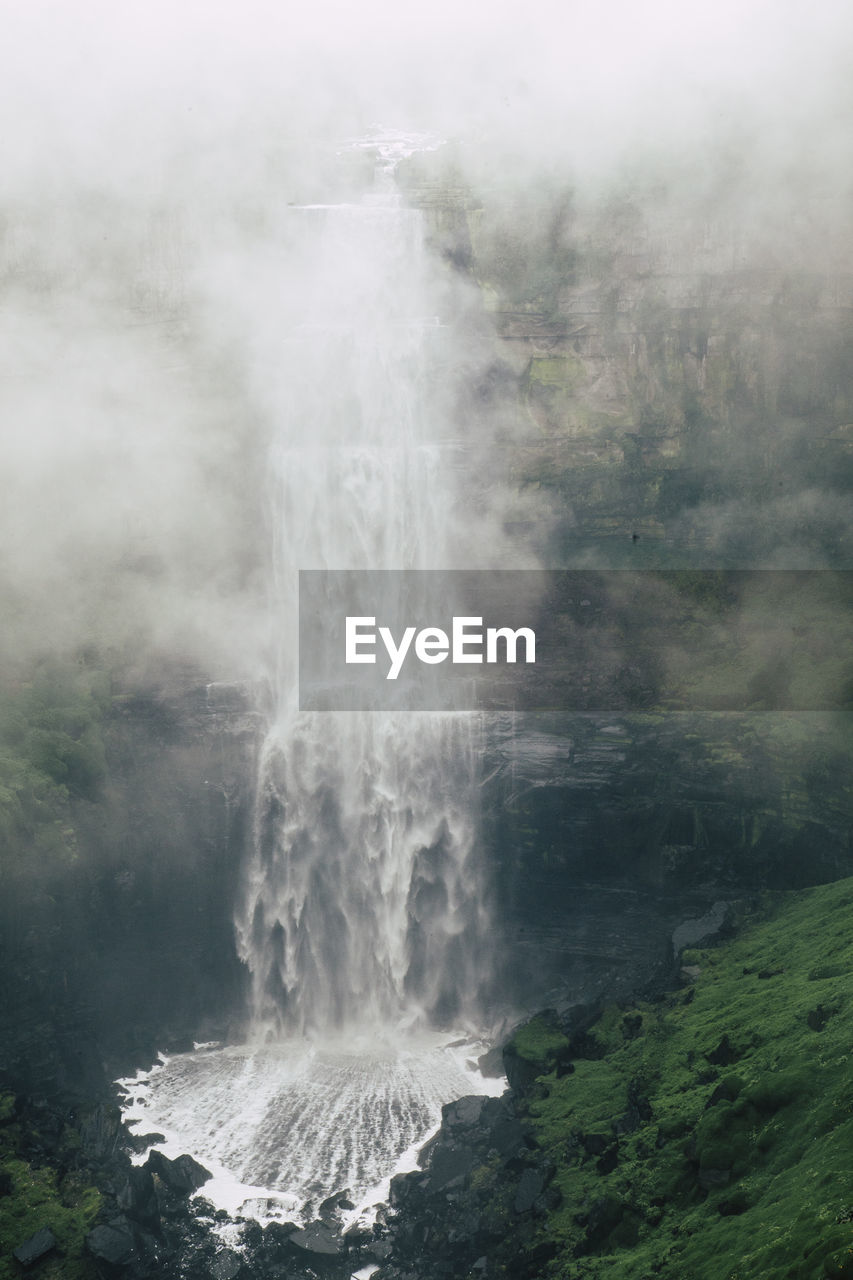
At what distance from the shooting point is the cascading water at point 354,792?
59.7 m

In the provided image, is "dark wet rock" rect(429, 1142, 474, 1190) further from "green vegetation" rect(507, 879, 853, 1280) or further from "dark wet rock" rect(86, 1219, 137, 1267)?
"dark wet rock" rect(86, 1219, 137, 1267)

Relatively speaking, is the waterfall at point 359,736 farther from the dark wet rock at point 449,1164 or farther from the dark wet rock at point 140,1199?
the dark wet rock at point 140,1199

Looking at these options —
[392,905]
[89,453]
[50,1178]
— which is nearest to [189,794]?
[392,905]

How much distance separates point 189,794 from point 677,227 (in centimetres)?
4019

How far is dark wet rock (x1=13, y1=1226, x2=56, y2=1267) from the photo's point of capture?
40.8 meters

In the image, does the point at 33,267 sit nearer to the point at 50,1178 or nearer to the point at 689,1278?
the point at 50,1178

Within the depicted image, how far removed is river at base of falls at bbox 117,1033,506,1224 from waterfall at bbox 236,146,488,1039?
12.4 feet

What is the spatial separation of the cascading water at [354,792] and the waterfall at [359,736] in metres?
0.08

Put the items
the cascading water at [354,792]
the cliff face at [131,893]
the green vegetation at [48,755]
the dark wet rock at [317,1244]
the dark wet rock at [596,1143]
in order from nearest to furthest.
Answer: the dark wet rock at [596,1143]
the dark wet rock at [317,1244]
the cliff face at [131,893]
the cascading water at [354,792]
the green vegetation at [48,755]

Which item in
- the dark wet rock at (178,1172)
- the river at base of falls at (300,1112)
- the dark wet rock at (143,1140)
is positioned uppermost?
the dark wet rock at (178,1172)

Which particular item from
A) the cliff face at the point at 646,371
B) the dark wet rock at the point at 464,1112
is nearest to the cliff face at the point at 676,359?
the cliff face at the point at 646,371

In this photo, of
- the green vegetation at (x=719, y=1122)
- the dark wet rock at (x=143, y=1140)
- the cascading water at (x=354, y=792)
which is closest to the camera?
the green vegetation at (x=719, y=1122)

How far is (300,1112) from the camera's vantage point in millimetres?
54312

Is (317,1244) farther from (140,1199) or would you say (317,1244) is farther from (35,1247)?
(35,1247)
